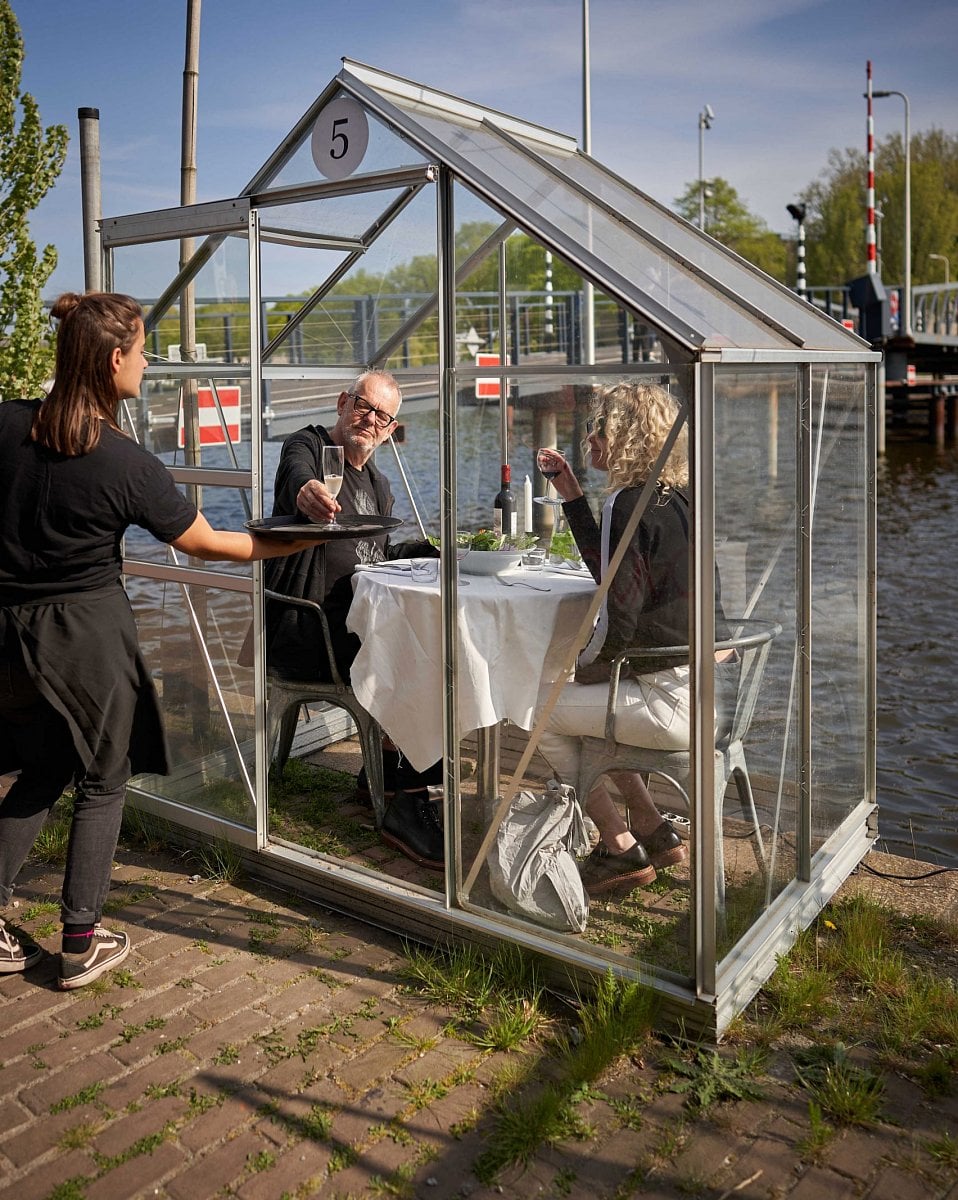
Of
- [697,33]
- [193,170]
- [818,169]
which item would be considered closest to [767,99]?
[697,33]

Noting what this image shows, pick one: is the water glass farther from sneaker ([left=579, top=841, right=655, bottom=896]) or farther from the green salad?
sneaker ([left=579, top=841, right=655, bottom=896])

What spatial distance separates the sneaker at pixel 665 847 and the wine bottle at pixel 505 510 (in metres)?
1.20

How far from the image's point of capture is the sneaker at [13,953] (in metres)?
4.07

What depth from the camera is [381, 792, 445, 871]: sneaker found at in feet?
15.6

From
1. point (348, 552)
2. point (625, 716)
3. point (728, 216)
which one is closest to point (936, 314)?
point (728, 216)

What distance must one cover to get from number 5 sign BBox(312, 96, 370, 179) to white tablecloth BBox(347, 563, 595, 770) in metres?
1.43

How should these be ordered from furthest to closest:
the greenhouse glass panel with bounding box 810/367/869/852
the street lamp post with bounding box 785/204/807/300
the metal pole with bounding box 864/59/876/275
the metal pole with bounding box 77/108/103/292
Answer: the street lamp post with bounding box 785/204/807/300 → the metal pole with bounding box 864/59/876/275 → the metal pole with bounding box 77/108/103/292 → the greenhouse glass panel with bounding box 810/367/869/852

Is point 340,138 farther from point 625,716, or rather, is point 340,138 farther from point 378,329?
point 625,716

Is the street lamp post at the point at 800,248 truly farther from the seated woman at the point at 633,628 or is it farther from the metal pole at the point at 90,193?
the seated woman at the point at 633,628

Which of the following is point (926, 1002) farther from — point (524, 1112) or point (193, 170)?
point (193, 170)

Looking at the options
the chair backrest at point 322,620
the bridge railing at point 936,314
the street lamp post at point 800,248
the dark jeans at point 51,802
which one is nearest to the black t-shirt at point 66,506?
the dark jeans at point 51,802

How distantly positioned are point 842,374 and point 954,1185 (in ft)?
8.81

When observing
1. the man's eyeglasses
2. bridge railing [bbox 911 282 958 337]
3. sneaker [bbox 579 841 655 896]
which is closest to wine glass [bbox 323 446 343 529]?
the man's eyeglasses

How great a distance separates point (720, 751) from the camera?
3775 millimetres
